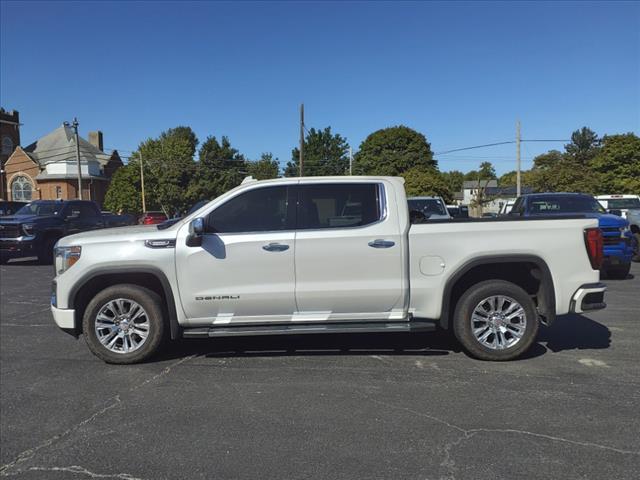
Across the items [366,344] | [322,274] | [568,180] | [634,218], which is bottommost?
[366,344]

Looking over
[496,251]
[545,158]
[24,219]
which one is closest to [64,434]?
[496,251]

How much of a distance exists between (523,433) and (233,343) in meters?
3.49

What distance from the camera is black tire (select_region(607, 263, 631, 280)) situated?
10608mm

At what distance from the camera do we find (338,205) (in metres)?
5.39

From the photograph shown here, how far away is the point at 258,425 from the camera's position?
3.92 metres

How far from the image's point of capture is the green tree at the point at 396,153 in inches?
2522

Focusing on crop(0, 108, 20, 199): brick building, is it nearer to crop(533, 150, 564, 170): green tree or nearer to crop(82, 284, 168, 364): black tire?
crop(82, 284, 168, 364): black tire

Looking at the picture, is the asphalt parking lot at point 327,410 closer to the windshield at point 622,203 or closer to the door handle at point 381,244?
the door handle at point 381,244

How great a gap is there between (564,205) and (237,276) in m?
8.96

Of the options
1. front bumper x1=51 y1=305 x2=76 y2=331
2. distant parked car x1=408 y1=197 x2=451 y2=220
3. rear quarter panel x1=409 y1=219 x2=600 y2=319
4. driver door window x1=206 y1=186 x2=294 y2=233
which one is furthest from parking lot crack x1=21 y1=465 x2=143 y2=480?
distant parked car x1=408 y1=197 x2=451 y2=220

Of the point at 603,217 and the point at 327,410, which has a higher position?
the point at 603,217

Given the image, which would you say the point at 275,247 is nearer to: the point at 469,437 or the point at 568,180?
the point at 469,437

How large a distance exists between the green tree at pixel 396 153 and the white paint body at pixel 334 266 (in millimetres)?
58726

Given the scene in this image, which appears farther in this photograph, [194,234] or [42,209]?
[42,209]
